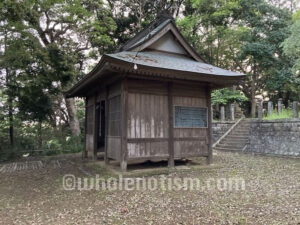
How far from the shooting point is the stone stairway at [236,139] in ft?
42.3

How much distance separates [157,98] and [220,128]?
31.0 ft

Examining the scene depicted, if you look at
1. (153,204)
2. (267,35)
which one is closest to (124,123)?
(153,204)

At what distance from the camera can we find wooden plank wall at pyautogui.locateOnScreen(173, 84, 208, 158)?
757 cm

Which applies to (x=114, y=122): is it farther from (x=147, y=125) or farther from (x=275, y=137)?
(x=275, y=137)

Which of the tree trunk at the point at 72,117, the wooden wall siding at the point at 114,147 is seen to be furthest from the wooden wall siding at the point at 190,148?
the tree trunk at the point at 72,117

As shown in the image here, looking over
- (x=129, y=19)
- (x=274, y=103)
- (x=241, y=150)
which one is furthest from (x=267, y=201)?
(x=274, y=103)

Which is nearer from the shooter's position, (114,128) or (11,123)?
(114,128)

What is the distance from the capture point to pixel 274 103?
80.2 feet

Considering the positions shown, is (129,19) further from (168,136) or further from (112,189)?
(112,189)

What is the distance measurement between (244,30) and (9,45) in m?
18.4

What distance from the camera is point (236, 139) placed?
44.4ft

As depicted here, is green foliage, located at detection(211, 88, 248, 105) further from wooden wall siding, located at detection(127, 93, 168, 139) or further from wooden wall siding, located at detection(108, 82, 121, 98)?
wooden wall siding, located at detection(108, 82, 121, 98)

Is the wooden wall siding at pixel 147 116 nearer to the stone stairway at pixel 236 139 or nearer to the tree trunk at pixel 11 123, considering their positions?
the stone stairway at pixel 236 139

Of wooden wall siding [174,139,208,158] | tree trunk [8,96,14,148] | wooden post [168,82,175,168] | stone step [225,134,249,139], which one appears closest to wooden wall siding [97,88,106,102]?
wooden post [168,82,175,168]
